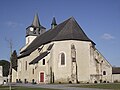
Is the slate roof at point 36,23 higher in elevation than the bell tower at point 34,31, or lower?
higher

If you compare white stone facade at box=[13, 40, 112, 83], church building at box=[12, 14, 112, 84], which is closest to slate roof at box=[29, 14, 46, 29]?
church building at box=[12, 14, 112, 84]

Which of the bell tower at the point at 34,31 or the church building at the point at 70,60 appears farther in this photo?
the bell tower at the point at 34,31

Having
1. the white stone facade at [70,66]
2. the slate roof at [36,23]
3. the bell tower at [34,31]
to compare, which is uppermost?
the slate roof at [36,23]

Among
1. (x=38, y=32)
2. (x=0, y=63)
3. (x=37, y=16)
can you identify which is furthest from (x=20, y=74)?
(x=0, y=63)

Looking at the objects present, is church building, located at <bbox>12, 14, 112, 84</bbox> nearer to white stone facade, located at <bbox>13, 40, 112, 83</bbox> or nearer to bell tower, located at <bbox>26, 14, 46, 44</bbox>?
white stone facade, located at <bbox>13, 40, 112, 83</bbox>

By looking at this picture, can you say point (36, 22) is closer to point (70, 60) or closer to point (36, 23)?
point (36, 23)

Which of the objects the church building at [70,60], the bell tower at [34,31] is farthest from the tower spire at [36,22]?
the church building at [70,60]

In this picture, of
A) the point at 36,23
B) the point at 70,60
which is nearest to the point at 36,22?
the point at 36,23

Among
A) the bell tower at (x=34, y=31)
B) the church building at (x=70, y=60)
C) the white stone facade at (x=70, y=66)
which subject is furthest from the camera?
the bell tower at (x=34, y=31)

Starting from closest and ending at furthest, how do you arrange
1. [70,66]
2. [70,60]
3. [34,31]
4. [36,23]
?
1. [70,66]
2. [70,60]
3. [36,23]
4. [34,31]

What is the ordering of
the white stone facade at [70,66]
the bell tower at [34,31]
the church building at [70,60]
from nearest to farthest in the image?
the white stone facade at [70,66] → the church building at [70,60] → the bell tower at [34,31]

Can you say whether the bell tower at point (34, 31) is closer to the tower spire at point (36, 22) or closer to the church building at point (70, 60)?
the tower spire at point (36, 22)

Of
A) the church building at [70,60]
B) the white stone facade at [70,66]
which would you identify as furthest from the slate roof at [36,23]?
the white stone facade at [70,66]

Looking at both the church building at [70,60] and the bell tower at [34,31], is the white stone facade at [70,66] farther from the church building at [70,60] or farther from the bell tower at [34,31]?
the bell tower at [34,31]
